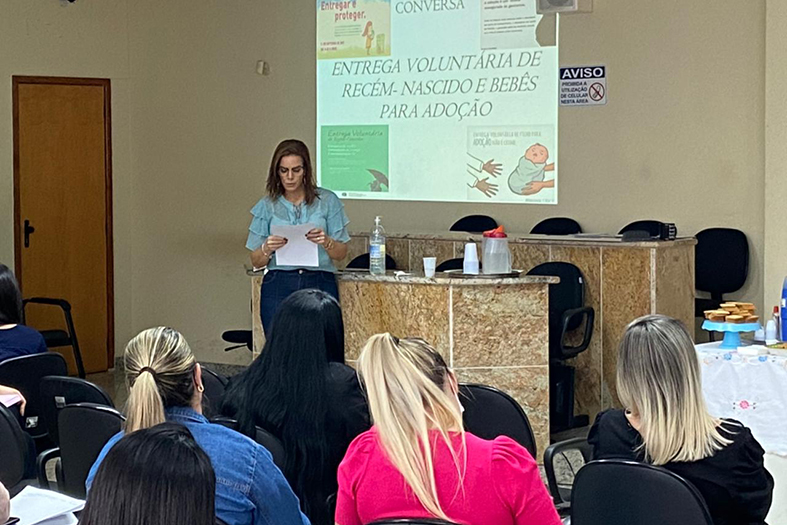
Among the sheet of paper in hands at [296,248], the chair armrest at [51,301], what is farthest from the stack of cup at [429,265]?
the chair armrest at [51,301]

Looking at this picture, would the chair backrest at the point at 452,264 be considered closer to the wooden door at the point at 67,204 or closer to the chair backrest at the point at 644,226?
the chair backrest at the point at 644,226

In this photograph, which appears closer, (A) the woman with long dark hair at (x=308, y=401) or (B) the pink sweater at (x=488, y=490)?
(B) the pink sweater at (x=488, y=490)

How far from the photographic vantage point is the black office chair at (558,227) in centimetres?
735

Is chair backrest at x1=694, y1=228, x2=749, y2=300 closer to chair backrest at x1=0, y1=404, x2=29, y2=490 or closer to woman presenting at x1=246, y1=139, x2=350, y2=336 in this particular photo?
woman presenting at x1=246, y1=139, x2=350, y2=336

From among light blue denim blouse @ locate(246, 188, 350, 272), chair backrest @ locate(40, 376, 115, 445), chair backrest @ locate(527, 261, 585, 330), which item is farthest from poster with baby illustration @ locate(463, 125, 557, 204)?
chair backrest @ locate(40, 376, 115, 445)

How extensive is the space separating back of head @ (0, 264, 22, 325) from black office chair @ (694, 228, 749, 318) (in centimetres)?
397

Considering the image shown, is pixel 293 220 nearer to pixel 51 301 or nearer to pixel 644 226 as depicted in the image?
pixel 644 226

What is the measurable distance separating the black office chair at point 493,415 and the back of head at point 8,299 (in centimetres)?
194

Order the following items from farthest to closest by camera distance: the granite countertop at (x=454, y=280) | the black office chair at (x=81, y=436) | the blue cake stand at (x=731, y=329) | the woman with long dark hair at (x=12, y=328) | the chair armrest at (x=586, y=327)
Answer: the chair armrest at (x=586, y=327) → the granite countertop at (x=454, y=280) → the blue cake stand at (x=731, y=329) → the woman with long dark hair at (x=12, y=328) → the black office chair at (x=81, y=436)

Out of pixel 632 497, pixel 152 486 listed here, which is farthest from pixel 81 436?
pixel 152 486

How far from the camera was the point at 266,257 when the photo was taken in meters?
5.44

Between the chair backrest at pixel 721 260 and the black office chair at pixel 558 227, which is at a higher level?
the black office chair at pixel 558 227

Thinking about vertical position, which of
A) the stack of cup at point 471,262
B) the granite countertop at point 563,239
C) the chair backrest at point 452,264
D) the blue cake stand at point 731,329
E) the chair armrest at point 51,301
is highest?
the granite countertop at point 563,239

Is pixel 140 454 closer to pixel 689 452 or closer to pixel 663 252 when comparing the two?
pixel 689 452
